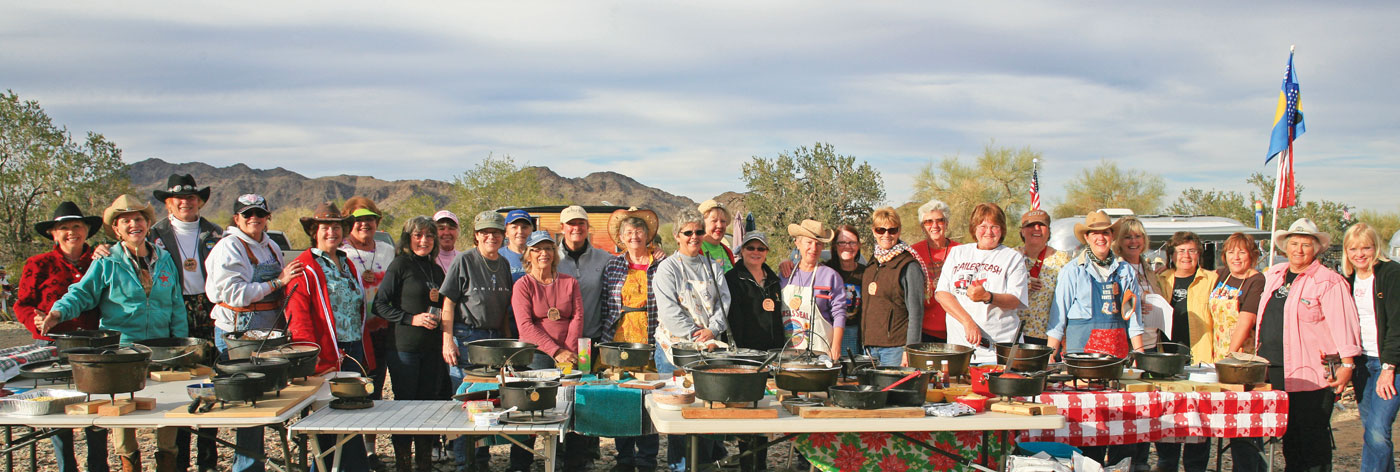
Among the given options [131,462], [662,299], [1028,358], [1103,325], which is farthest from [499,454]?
[1103,325]

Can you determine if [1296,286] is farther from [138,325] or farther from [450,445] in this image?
[138,325]

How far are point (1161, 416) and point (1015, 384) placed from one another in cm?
101

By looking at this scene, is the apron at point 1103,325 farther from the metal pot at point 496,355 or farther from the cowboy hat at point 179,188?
the cowboy hat at point 179,188

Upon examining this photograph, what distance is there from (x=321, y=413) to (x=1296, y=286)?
521 centimetres

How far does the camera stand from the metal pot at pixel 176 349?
4508 millimetres

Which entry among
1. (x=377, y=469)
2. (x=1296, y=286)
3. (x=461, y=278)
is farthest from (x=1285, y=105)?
(x=377, y=469)

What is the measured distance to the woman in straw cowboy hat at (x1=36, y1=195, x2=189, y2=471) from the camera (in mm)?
4773

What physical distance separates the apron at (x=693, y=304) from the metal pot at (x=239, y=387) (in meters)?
2.11

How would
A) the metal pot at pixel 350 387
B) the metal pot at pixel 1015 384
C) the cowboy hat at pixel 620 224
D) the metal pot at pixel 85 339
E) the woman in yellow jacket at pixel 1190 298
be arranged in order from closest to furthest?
the metal pot at pixel 1015 384
the metal pot at pixel 350 387
the metal pot at pixel 85 339
the cowboy hat at pixel 620 224
the woman in yellow jacket at pixel 1190 298

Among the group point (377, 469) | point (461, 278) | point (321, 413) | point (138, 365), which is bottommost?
point (377, 469)

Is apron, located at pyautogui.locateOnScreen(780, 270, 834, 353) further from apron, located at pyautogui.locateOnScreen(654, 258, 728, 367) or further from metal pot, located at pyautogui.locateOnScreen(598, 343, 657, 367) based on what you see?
metal pot, located at pyautogui.locateOnScreen(598, 343, 657, 367)

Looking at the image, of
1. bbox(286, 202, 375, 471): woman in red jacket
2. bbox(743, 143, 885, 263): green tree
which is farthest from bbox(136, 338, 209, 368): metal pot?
bbox(743, 143, 885, 263): green tree

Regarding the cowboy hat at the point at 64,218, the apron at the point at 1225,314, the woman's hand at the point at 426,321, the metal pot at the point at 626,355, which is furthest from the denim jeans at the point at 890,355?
the cowboy hat at the point at 64,218

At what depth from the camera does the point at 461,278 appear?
528 cm
